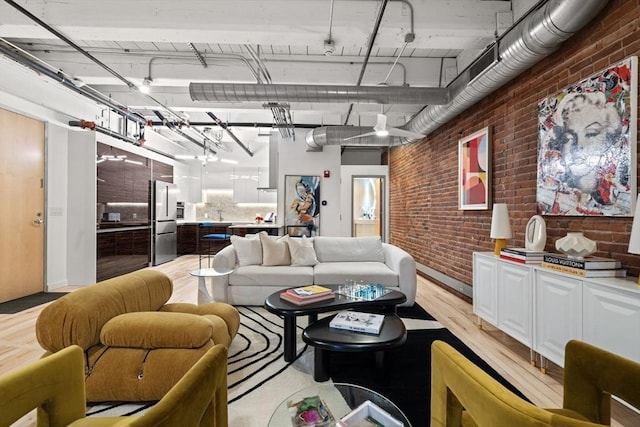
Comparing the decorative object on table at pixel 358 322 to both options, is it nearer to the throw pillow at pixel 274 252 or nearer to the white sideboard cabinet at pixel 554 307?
the white sideboard cabinet at pixel 554 307

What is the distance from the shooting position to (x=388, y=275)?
385 cm

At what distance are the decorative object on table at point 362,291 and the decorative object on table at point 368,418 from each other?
55.8 inches

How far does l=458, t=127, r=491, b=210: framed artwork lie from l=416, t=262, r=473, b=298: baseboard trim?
3.61 ft

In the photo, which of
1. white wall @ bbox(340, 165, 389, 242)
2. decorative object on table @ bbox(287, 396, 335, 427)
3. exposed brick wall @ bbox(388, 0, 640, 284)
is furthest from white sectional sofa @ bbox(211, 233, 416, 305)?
white wall @ bbox(340, 165, 389, 242)

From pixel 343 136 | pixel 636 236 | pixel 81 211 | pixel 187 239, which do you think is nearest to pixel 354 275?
pixel 636 236

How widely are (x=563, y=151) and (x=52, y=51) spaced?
5988 millimetres

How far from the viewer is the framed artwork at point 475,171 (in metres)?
3.89

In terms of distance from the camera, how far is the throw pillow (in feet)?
13.5

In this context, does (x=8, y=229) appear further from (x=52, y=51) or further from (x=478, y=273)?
(x=478, y=273)

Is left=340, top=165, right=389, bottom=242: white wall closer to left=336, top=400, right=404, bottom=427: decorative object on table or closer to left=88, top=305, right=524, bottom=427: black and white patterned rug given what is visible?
left=88, top=305, right=524, bottom=427: black and white patterned rug

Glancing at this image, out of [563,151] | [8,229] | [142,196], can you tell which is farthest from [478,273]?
[142,196]

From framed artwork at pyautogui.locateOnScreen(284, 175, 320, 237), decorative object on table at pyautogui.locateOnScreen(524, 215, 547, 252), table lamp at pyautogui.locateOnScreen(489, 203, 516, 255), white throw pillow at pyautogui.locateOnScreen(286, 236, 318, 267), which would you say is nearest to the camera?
decorative object on table at pyautogui.locateOnScreen(524, 215, 547, 252)

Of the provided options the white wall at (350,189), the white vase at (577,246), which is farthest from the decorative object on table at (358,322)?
the white wall at (350,189)

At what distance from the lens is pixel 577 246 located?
7.48 feet
